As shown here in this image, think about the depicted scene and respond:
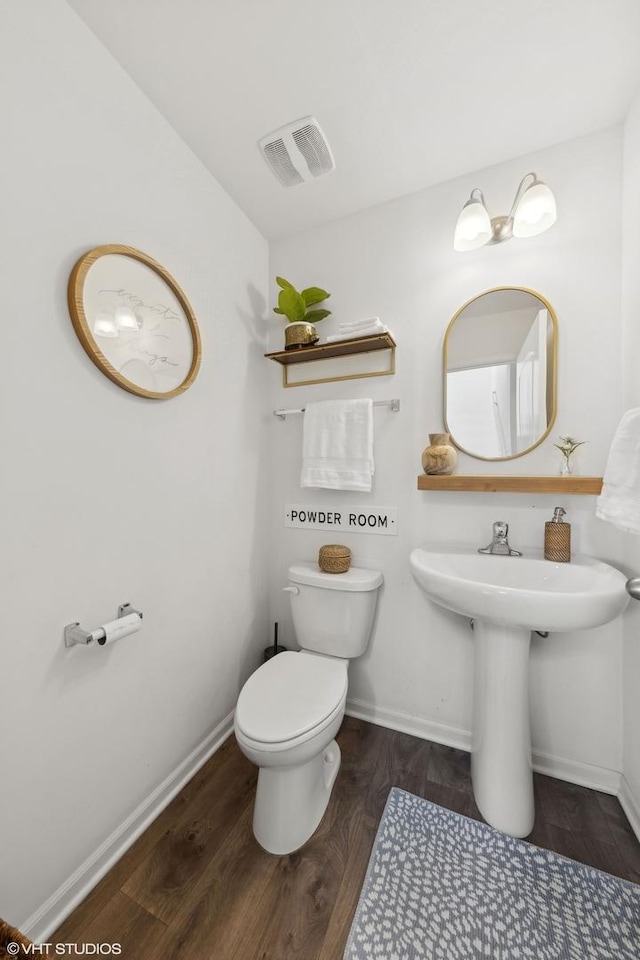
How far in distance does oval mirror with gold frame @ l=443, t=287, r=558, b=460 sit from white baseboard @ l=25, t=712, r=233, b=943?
1.59m

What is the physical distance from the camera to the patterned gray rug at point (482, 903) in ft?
2.67

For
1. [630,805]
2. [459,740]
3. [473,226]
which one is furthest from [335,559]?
[473,226]

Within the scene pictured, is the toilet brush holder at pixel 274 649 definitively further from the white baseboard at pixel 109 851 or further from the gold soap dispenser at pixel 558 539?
the gold soap dispenser at pixel 558 539

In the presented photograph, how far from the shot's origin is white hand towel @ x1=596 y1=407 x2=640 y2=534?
0.85 metres

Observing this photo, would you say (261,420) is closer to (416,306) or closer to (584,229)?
(416,306)

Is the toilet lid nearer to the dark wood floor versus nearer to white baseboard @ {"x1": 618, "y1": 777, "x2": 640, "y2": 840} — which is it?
the dark wood floor

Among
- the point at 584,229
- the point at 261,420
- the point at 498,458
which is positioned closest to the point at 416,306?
the point at 584,229

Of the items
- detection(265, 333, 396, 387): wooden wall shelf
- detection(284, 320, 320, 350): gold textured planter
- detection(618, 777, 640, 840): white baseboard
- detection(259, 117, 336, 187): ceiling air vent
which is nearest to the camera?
detection(618, 777, 640, 840): white baseboard

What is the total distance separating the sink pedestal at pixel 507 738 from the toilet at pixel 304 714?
486 millimetres

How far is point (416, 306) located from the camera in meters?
1.45

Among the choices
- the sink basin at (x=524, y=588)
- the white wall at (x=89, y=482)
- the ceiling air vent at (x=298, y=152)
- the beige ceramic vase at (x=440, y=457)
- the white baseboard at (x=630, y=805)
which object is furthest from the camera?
the beige ceramic vase at (x=440, y=457)

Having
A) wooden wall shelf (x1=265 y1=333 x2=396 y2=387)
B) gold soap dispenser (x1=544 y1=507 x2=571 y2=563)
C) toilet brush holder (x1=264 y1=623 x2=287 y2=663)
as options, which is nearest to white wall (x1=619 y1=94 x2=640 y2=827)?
gold soap dispenser (x1=544 y1=507 x2=571 y2=563)

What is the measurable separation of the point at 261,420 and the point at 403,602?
108 cm

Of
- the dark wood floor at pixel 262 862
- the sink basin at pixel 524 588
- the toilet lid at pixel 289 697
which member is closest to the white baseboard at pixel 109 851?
the dark wood floor at pixel 262 862
